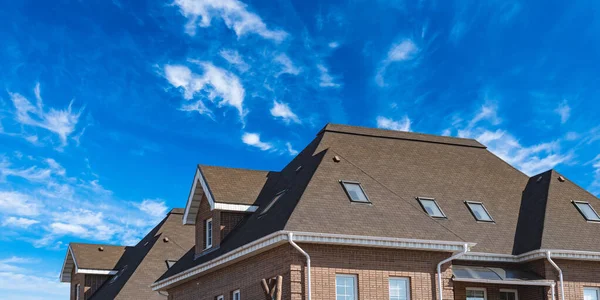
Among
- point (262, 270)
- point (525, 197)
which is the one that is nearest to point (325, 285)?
point (262, 270)

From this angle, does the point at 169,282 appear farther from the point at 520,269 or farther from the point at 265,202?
the point at 520,269

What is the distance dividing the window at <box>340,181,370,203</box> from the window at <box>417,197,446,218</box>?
281 centimetres

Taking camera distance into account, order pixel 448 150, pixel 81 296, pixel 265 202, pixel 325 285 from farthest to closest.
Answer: pixel 81 296
pixel 448 150
pixel 265 202
pixel 325 285

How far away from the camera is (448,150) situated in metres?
32.8

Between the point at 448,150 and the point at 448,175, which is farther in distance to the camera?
the point at 448,150

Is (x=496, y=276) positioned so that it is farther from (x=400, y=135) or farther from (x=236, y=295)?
(x=400, y=135)

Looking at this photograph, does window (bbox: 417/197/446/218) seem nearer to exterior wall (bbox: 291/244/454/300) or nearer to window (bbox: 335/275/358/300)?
exterior wall (bbox: 291/244/454/300)

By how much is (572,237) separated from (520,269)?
6.57ft

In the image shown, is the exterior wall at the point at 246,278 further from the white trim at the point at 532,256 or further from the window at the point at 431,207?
the white trim at the point at 532,256

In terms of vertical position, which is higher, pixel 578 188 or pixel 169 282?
pixel 578 188

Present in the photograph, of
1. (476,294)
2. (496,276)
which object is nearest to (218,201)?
(476,294)

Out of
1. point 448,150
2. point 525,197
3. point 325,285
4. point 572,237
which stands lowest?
point 325,285

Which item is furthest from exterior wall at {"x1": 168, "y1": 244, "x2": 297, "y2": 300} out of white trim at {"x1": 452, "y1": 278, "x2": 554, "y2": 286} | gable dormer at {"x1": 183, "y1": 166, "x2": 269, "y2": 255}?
white trim at {"x1": 452, "y1": 278, "x2": 554, "y2": 286}

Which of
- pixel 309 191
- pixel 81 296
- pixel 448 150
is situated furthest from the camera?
pixel 81 296
